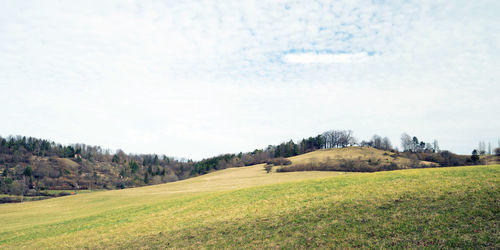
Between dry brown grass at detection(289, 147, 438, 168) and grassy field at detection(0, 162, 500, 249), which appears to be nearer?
grassy field at detection(0, 162, 500, 249)

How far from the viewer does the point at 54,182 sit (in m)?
180

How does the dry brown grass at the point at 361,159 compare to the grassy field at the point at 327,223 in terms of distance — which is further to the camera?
the dry brown grass at the point at 361,159

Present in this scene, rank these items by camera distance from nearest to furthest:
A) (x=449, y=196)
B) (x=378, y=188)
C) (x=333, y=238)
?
(x=333, y=238) < (x=449, y=196) < (x=378, y=188)

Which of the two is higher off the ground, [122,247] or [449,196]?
[449,196]

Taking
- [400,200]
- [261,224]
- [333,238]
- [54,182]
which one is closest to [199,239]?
[261,224]

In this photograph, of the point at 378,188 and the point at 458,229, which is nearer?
the point at 458,229

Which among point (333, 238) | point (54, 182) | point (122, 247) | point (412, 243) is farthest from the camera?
point (54, 182)

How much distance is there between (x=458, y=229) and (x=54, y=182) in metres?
213

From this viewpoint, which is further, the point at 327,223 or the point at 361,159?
the point at 361,159

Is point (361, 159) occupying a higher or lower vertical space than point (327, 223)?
lower

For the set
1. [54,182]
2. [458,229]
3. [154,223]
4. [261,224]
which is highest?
[458,229]

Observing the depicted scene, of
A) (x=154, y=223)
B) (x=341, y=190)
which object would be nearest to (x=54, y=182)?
(x=154, y=223)

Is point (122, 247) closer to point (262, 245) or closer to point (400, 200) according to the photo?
point (262, 245)

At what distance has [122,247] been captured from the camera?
1984 cm
